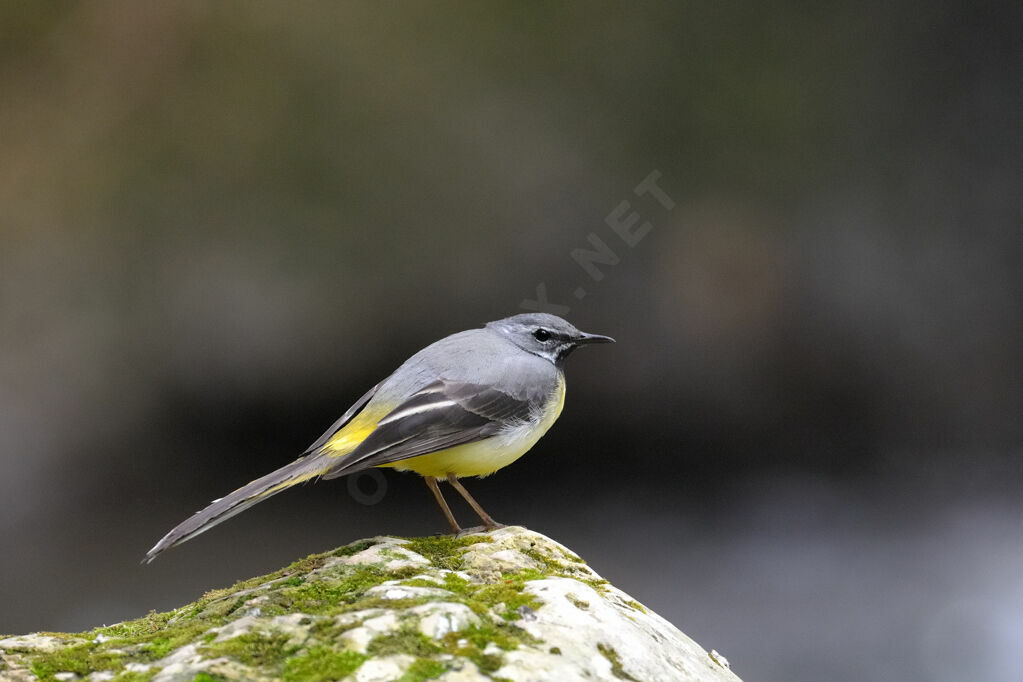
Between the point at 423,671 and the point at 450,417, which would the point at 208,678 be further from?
the point at 450,417

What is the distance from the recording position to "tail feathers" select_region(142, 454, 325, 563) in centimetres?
406

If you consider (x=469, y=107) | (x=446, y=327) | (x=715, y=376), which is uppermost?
(x=469, y=107)

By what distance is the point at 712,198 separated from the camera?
10.3 meters

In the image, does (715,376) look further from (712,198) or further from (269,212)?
(269,212)

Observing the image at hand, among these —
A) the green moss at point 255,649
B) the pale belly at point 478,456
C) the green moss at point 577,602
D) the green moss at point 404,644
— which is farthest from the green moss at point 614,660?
the pale belly at point 478,456

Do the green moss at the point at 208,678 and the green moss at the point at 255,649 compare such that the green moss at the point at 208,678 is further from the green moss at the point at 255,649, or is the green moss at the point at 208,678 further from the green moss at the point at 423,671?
the green moss at the point at 423,671

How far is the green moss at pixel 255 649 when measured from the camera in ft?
11.1

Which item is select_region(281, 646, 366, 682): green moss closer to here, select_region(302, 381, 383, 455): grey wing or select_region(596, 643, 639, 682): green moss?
select_region(596, 643, 639, 682): green moss

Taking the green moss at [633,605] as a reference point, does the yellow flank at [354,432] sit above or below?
above

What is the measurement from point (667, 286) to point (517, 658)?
747cm

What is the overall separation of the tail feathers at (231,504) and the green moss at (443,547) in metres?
0.58

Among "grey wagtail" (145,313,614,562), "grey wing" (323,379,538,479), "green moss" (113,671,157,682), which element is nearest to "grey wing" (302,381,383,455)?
"grey wagtail" (145,313,614,562)

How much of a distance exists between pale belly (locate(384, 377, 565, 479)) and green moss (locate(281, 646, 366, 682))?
1.67 metres

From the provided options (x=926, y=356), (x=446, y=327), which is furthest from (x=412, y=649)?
(x=926, y=356)
